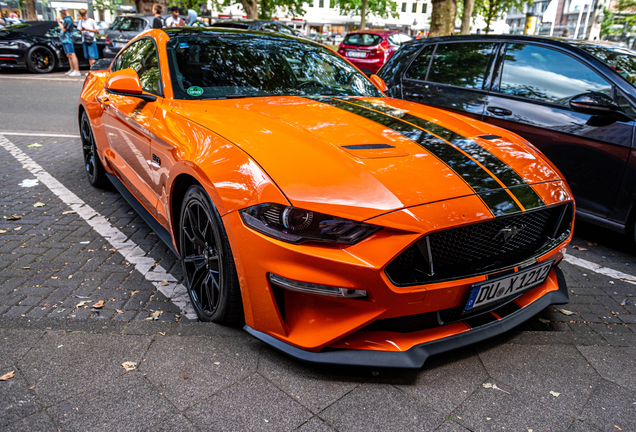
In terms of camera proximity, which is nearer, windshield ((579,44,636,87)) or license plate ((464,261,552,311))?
license plate ((464,261,552,311))

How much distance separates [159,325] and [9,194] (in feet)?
10.8

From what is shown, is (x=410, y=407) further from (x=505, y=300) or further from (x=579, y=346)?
(x=579, y=346)

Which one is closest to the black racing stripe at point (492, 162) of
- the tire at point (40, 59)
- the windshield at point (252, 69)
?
the windshield at point (252, 69)

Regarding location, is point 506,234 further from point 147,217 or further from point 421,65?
point 421,65

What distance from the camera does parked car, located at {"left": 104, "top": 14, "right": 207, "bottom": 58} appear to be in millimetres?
15844

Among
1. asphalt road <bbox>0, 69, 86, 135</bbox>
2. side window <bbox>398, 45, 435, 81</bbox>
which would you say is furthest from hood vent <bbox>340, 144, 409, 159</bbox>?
asphalt road <bbox>0, 69, 86, 135</bbox>

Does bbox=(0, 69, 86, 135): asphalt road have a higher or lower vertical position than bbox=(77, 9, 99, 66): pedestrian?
lower

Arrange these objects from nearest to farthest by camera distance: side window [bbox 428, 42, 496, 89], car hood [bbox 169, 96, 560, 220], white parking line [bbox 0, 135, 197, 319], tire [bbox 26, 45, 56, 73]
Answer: car hood [bbox 169, 96, 560, 220] < white parking line [bbox 0, 135, 197, 319] < side window [bbox 428, 42, 496, 89] < tire [bbox 26, 45, 56, 73]

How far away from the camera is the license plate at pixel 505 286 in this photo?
7.36 feet

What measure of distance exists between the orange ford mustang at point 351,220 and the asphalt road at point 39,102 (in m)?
6.19

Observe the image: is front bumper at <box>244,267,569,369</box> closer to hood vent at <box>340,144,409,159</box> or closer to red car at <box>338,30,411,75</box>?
hood vent at <box>340,144,409,159</box>

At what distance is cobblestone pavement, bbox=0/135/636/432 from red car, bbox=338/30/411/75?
14935mm

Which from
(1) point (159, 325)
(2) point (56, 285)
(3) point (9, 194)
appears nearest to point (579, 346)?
(1) point (159, 325)

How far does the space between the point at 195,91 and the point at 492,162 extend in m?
1.91
